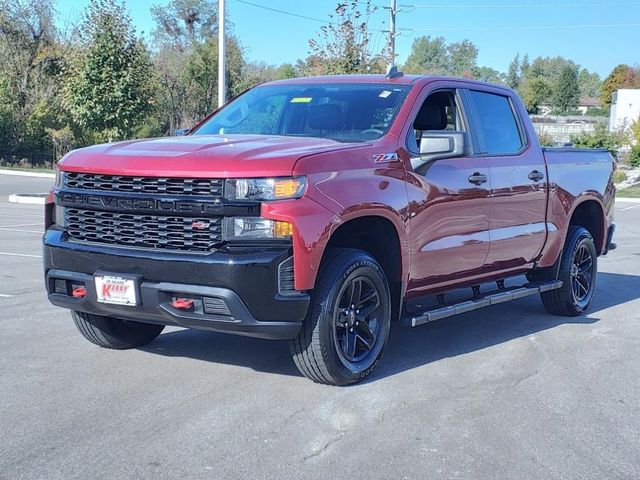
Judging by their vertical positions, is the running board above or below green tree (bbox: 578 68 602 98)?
below

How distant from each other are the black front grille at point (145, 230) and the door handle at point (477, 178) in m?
2.46

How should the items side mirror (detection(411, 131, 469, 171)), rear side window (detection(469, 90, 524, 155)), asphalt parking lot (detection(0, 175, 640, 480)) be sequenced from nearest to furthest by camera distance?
asphalt parking lot (detection(0, 175, 640, 480)) → side mirror (detection(411, 131, 469, 171)) → rear side window (detection(469, 90, 524, 155))

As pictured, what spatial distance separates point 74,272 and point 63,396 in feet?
2.61

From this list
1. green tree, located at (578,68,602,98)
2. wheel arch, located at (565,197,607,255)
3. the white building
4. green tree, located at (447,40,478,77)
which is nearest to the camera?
wheel arch, located at (565,197,607,255)

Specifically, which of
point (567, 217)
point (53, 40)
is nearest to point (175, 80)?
point (53, 40)

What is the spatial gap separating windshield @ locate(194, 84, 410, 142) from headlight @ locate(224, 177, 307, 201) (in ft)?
3.79

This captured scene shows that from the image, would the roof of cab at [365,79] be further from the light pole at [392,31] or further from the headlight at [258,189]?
the light pole at [392,31]

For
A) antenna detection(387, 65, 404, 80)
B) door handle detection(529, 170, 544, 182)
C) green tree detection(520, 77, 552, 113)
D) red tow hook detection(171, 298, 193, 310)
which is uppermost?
green tree detection(520, 77, 552, 113)

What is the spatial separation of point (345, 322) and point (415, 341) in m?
1.65

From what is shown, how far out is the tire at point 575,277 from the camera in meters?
8.00

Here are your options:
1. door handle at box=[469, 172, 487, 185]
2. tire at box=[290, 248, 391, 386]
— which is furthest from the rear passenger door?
tire at box=[290, 248, 391, 386]

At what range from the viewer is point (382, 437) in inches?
177

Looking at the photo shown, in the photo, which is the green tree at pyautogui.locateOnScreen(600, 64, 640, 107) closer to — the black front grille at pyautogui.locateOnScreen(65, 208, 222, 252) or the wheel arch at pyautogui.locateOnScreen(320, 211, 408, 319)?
the wheel arch at pyautogui.locateOnScreen(320, 211, 408, 319)

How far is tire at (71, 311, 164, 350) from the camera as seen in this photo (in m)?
6.01
